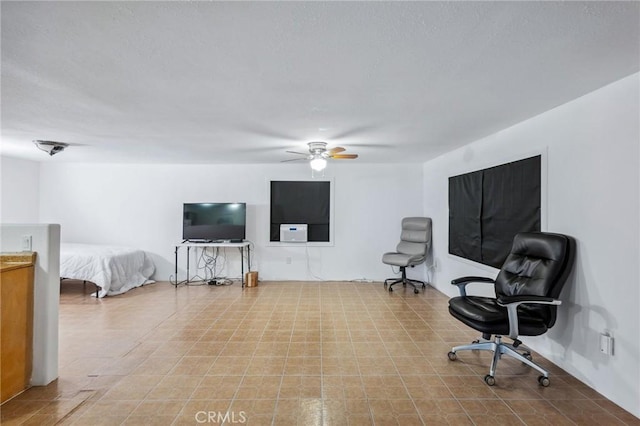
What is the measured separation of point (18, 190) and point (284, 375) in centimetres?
601

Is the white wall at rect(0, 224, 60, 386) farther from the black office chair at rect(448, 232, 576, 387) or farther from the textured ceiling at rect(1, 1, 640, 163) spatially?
the black office chair at rect(448, 232, 576, 387)

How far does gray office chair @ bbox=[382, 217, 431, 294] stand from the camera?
15.6 ft

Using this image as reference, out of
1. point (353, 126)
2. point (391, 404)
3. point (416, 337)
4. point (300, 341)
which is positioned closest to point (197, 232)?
point (300, 341)

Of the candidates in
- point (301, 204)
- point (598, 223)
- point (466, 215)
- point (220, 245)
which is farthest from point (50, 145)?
point (598, 223)

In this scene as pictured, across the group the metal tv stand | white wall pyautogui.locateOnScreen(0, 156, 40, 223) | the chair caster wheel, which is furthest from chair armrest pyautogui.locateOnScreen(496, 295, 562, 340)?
white wall pyautogui.locateOnScreen(0, 156, 40, 223)

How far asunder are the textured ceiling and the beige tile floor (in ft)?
7.11

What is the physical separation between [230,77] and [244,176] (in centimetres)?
359

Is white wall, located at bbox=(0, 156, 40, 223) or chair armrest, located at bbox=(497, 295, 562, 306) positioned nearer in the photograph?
chair armrest, located at bbox=(497, 295, 562, 306)

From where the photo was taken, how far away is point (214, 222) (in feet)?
17.0

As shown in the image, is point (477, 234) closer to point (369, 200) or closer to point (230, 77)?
point (369, 200)

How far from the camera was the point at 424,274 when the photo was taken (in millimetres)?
5258

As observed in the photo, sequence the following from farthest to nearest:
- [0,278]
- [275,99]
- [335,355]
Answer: [335,355] → [275,99] → [0,278]

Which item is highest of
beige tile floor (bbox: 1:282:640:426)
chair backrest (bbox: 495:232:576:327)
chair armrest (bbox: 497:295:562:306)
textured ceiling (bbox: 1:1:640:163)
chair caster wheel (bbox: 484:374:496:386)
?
textured ceiling (bbox: 1:1:640:163)

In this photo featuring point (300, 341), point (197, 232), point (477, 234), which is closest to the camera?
point (300, 341)
